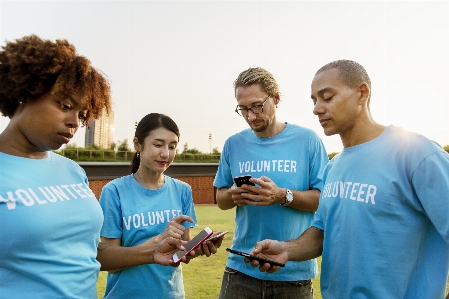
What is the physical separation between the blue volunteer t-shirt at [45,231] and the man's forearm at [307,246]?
130 cm

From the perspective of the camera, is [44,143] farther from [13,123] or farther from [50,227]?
[50,227]

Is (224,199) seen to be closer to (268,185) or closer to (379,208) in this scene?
(268,185)

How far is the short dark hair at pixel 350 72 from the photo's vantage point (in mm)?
2498

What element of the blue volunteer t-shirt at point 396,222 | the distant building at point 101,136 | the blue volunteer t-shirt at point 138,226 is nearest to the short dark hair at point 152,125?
the blue volunteer t-shirt at point 138,226

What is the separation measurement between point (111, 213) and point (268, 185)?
49.3 inches

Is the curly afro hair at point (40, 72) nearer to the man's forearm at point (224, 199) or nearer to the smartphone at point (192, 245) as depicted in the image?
the smartphone at point (192, 245)

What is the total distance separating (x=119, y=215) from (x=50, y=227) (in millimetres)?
1139

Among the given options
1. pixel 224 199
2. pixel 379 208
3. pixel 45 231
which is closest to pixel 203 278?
pixel 224 199

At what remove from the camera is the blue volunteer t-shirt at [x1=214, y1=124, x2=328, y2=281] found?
3189mm

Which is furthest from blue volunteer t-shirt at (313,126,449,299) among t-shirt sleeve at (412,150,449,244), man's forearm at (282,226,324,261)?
man's forearm at (282,226,324,261)

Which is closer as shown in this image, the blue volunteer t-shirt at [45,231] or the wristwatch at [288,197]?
the blue volunteer t-shirt at [45,231]

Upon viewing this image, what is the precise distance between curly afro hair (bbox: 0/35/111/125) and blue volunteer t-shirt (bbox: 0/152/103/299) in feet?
1.15

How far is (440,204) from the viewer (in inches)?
77.1

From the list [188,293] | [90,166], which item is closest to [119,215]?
[188,293]
